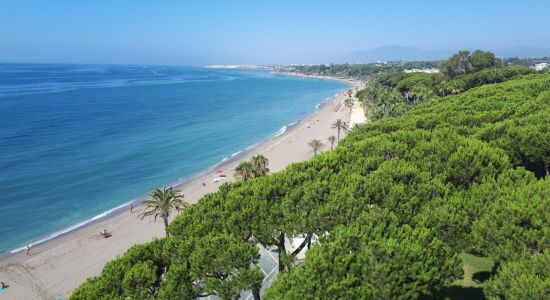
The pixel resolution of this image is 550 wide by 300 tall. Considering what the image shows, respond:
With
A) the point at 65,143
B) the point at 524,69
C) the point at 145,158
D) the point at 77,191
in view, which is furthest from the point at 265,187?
the point at 524,69

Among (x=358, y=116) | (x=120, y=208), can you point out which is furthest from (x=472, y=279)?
(x=358, y=116)

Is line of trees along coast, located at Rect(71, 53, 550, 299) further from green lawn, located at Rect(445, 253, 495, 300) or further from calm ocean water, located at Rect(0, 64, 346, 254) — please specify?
calm ocean water, located at Rect(0, 64, 346, 254)

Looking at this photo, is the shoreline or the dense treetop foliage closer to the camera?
the shoreline

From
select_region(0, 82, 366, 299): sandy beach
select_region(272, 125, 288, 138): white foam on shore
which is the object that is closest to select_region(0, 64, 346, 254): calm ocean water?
select_region(272, 125, 288, 138): white foam on shore

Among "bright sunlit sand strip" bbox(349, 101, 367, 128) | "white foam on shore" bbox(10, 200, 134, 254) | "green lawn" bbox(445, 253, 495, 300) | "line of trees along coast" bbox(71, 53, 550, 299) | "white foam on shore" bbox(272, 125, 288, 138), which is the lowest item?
"white foam on shore" bbox(10, 200, 134, 254)

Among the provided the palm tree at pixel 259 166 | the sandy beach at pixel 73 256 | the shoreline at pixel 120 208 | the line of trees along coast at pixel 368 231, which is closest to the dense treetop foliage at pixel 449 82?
the shoreline at pixel 120 208
